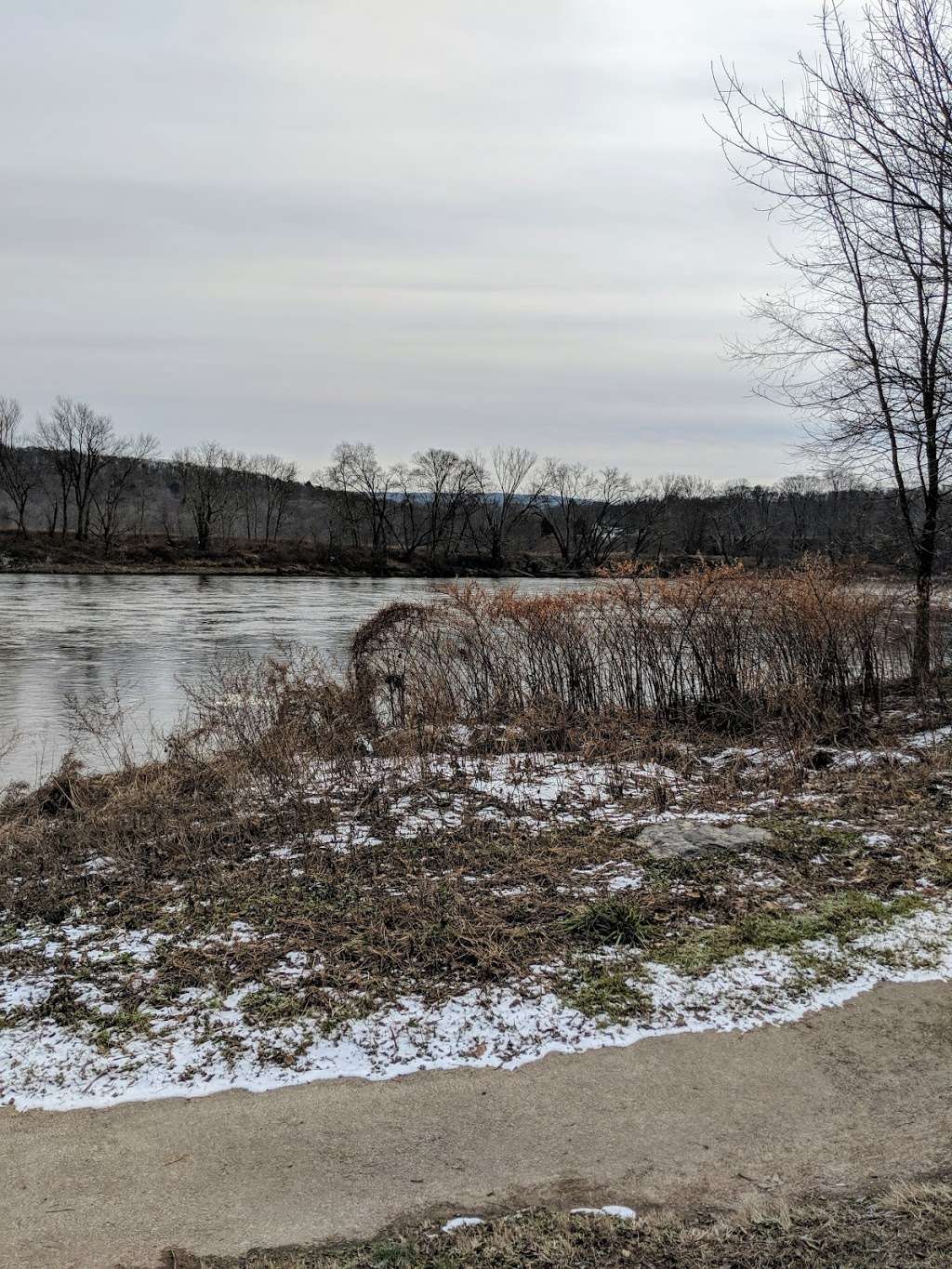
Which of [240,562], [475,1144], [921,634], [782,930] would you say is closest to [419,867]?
[782,930]

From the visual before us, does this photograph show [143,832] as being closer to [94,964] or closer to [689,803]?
[94,964]

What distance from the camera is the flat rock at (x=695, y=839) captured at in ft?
21.5

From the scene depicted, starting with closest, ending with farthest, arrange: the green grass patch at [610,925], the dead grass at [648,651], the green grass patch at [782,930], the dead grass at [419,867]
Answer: the dead grass at [419,867]
the green grass patch at [782,930]
the green grass patch at [610,925]
the dead grass at [648,651]

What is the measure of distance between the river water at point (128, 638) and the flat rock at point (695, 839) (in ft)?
20.8

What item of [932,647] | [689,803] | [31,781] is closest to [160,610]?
[31,781]

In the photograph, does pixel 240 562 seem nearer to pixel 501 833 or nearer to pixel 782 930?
pixel 501 833

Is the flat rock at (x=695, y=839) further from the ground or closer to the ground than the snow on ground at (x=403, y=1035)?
further from the ground

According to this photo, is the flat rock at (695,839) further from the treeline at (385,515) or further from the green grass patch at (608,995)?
the treeline at (385,515)

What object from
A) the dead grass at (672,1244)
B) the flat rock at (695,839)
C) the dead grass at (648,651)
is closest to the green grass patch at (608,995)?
the dead grass at (672,1244)

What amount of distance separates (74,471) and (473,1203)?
312ft

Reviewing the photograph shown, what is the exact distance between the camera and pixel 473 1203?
3.25 m

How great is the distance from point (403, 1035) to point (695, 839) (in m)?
3.13

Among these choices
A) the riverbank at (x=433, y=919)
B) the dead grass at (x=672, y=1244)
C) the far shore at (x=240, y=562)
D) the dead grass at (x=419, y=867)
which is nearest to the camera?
the dead grass at (x=672, y=1244)

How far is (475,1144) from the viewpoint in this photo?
357cm
